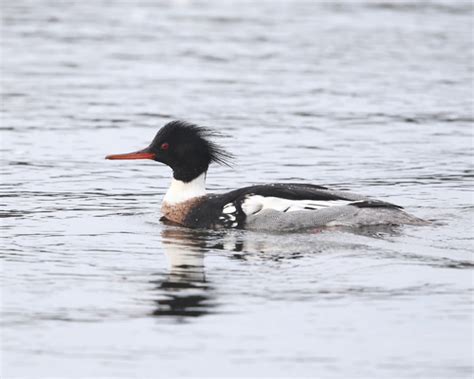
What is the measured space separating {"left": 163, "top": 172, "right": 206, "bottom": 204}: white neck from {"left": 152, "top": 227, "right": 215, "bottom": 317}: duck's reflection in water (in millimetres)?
534

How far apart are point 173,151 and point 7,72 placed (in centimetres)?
1048

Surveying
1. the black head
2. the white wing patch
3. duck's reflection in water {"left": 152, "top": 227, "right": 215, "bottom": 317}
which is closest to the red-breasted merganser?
the white wing patch

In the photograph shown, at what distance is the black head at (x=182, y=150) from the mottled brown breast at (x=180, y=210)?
10.8 inches

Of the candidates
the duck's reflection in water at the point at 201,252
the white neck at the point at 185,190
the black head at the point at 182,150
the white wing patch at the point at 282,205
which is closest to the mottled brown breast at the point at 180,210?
the white neck at the point at 185,190

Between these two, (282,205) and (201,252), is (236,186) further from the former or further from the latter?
(201,252)

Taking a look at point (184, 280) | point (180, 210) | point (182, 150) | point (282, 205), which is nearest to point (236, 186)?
point (182, 150)

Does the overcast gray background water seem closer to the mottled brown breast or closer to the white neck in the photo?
the mottled brown breast

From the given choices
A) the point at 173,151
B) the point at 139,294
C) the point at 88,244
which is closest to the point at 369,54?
the point at 173,151

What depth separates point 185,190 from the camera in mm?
12680

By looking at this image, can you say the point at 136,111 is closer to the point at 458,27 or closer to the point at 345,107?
the point at 345,107

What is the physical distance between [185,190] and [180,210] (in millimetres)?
252

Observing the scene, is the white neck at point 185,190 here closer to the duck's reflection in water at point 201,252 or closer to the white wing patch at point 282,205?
the duck's reflection in water at point 201,252

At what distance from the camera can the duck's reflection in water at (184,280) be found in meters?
9.12

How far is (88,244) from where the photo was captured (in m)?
11.4
